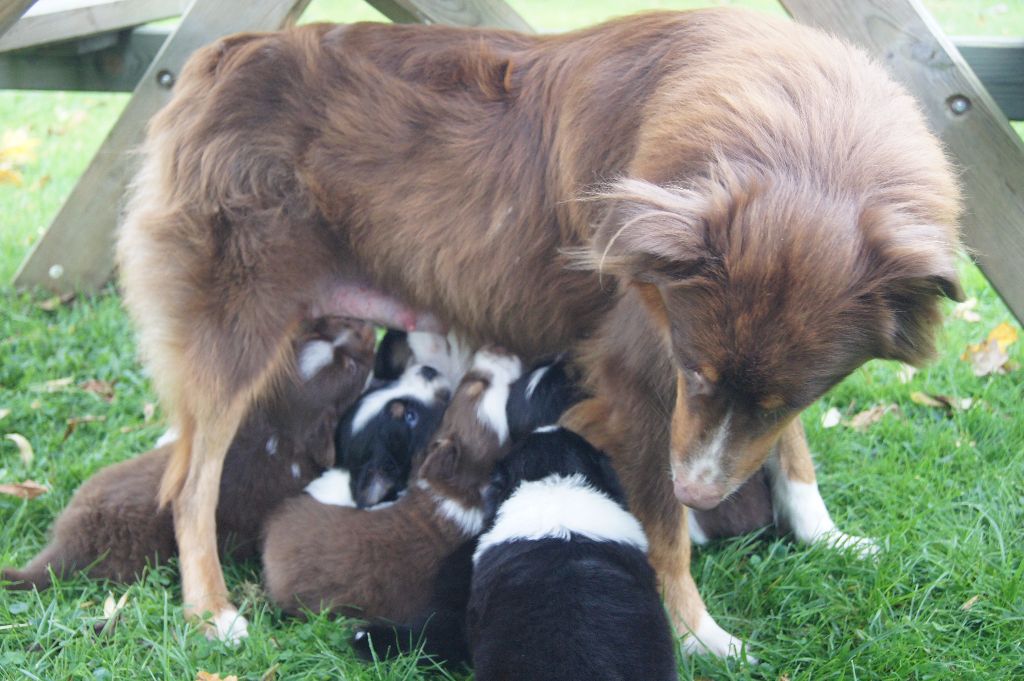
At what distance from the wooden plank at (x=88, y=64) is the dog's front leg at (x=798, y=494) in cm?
365

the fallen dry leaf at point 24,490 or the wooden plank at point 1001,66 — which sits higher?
the wooden plank at point 1001,66

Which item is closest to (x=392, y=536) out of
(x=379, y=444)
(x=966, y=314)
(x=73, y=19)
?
(x=379, y=444)

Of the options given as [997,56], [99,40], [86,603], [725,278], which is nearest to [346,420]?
[86,603]

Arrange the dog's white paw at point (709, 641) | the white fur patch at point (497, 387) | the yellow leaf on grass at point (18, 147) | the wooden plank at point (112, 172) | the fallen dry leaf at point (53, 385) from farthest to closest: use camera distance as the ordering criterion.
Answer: the yellow leaf on grass at point (18, 147) → the fallen dry leaf at point (53, 385) → the wooden plank at point (112, 172) → the white fur patch at point (497, 387) → the dog's white paw at point (709, 641)

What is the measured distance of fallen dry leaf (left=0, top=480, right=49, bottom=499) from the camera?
3.75 m

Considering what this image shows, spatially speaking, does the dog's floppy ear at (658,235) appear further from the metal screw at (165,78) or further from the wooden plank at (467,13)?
the metal screw at (165,78)

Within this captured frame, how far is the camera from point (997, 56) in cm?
390

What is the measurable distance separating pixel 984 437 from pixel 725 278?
223cm

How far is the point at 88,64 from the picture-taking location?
16.2 ft

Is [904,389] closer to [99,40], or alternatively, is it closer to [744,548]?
[744,548]

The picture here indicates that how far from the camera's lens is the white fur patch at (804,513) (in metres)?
3.49

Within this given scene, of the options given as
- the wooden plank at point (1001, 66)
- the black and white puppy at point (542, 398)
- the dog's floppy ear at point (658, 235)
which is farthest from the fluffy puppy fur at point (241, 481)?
the wooden plank at point (1001, 66)

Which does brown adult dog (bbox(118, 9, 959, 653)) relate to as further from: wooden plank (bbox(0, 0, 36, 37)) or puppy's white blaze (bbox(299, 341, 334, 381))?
wooden plank (bbox(0, 0, 36, 37))

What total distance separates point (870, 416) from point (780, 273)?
2.19 meters
